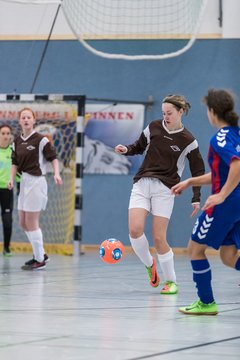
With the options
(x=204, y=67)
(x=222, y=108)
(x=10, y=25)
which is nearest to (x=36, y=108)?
(x=10, y=25)

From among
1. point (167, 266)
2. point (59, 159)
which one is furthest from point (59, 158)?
point (167, 266)

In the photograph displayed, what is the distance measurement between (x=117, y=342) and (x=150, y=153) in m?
3.89

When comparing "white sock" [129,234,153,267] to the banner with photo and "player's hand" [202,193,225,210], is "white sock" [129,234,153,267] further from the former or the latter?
the banner with photo

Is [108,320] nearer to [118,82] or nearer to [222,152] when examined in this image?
Result: [222,152]

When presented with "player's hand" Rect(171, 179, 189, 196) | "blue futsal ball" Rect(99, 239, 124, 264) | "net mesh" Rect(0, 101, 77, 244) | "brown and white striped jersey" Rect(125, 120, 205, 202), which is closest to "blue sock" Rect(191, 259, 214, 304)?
"player's hand" Rect(171, 179, 189, 196)

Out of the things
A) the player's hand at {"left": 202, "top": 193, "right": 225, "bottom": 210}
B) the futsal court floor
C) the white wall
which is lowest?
the futsal court floor

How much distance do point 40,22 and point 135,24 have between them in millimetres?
2729

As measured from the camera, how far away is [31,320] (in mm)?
7027

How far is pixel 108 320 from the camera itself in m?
7.11

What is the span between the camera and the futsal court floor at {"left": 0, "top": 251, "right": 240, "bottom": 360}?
5.59m

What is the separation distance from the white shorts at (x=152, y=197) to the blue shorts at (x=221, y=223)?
2262 millimetres

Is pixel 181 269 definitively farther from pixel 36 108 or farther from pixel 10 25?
pixel 10 25

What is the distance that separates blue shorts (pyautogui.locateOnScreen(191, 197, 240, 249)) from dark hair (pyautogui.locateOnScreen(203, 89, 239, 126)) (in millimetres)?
606

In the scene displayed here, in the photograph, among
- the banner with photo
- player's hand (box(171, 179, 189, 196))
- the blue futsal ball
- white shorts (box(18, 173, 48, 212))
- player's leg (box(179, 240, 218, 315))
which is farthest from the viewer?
the banner with photo
